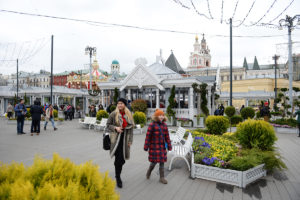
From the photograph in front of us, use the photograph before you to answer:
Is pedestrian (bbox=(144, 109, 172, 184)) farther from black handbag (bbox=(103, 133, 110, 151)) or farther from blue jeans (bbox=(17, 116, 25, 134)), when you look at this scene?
blue jeans (bbox=(17, 116, 25, 134))

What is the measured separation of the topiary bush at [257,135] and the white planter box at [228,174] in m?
1.25

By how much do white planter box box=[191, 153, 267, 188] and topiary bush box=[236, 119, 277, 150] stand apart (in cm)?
125

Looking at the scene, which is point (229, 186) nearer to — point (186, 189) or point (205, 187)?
point (205, 187)

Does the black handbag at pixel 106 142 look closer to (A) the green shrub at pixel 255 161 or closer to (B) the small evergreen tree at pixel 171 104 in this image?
(A) the green shrub at pixel 255 161

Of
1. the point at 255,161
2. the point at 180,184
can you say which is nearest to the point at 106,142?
the point at 180,184

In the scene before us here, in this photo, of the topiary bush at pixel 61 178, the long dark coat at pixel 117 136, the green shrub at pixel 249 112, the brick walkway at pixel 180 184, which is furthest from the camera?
the green shrub at pixel 249 112

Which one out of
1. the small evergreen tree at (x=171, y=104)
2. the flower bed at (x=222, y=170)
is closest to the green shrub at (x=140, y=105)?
the small evergreen tree at (x=171, y=104)

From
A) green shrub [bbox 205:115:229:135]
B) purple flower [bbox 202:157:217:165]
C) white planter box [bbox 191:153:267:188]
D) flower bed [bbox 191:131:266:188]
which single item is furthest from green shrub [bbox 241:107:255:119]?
purple flower [bbox 202:157:217:165]

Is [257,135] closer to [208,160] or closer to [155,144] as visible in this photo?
[208,160]

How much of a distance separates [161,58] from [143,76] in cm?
698

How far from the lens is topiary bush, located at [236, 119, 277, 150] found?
595cm

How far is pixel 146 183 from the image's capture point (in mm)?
4480

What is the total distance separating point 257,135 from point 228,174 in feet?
7.79

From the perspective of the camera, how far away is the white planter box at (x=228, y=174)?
14.1 feet
